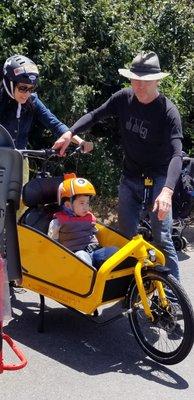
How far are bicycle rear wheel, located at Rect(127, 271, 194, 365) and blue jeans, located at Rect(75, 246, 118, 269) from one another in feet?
Result: 0.93

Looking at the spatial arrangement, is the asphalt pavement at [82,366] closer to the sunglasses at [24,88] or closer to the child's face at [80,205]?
the child's face at [80,205]

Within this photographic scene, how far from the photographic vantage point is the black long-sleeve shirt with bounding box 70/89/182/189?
444 centimetres

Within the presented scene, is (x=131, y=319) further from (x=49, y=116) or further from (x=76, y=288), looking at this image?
(x=49, y=116)

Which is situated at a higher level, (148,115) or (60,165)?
(148,115)

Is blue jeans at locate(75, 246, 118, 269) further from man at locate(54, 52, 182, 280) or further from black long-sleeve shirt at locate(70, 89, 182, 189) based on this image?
black long-sleeve shirt at locate(70, 89, 182, 189)

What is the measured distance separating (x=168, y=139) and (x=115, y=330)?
4.61 ft

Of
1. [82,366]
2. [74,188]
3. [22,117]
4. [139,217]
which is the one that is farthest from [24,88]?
[82,366]

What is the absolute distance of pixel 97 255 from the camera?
448 centimetres

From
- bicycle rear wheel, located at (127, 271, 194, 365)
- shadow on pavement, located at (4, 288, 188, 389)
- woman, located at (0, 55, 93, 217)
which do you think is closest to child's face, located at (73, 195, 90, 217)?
woman, located at (0, 55, 93, 217)

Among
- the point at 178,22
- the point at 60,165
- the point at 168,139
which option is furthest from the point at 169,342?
the point at 178,22

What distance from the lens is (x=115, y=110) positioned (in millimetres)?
4832

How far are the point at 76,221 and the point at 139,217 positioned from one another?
56cm

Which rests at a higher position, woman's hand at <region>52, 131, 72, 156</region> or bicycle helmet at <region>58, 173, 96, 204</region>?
woman's hand at <region>52, 131, 72, 156</region>

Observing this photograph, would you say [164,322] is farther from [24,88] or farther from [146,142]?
[24,88]
